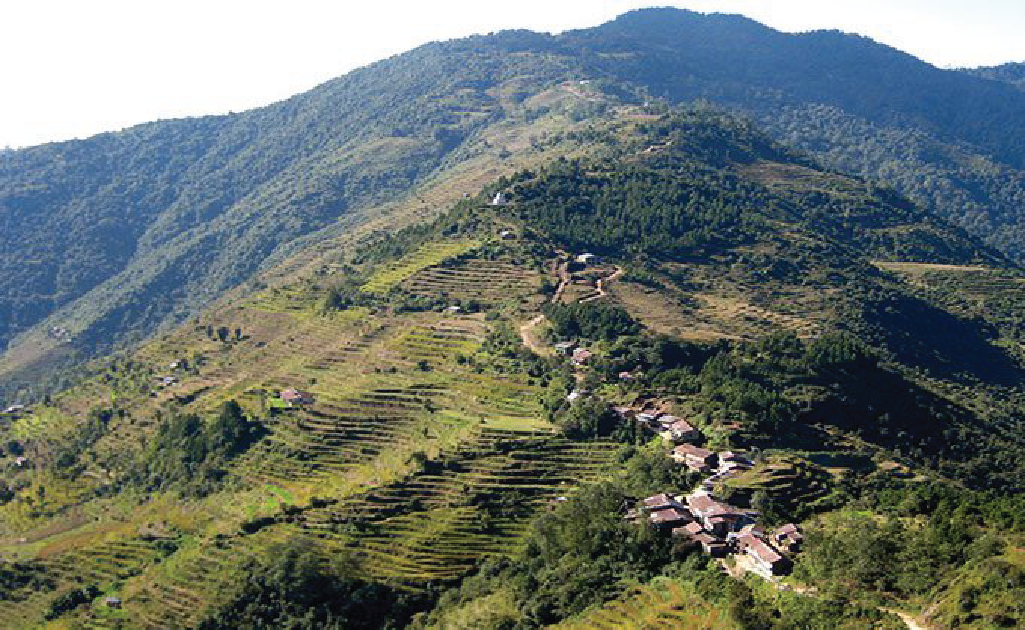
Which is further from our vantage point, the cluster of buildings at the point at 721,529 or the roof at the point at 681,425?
the roof at the point at 681,425

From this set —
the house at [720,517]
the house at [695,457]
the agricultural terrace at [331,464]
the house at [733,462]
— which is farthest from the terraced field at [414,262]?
the house at [720,517]

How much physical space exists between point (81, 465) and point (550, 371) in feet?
150

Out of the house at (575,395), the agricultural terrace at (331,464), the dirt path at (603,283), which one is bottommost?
the agricultural terrace at (331,464)

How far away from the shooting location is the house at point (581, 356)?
Result: 6644 centimetres

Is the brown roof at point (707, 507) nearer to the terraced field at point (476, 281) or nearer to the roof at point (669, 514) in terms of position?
the roof at point (669, 514)

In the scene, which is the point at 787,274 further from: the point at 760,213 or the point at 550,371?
the point at 550,371

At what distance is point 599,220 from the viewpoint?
340 ft

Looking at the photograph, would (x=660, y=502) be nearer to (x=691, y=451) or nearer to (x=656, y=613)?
(x=691, y=451)

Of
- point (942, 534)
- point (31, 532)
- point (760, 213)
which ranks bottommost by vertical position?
point (31, 532)

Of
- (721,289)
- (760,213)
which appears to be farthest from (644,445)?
(760,213)

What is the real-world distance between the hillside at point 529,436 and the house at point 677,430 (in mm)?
841

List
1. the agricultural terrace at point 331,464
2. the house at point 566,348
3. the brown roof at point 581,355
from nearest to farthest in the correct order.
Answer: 1. the agricultural terrace at point 331,464
2. the brown roof at point 581,355
3. the house at point 566,348

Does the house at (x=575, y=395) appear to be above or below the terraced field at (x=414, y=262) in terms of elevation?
below

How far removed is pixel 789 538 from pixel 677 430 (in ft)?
46.6
